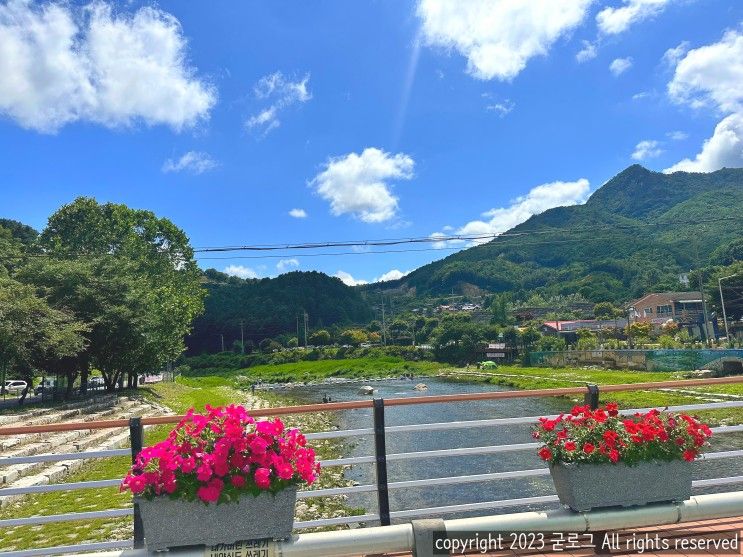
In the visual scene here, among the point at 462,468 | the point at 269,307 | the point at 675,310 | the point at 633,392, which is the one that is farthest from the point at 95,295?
the point at 269,307

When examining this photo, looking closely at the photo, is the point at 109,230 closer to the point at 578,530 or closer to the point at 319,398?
the point at 319,398

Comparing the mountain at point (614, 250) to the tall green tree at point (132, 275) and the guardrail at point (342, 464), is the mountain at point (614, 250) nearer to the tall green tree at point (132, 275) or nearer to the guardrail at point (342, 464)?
the tall green tree at point (132, 275)

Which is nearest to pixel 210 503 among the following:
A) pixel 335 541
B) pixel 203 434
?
pixel 203 434

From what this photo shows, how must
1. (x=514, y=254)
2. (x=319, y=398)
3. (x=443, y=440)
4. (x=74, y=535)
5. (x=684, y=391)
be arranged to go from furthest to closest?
(x=514, y=254) < (x=319, y=398) < (x=684, y=391) < (x=443, y=440) < (x=74, y=535)

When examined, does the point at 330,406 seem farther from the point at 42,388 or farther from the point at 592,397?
the point at 42,388

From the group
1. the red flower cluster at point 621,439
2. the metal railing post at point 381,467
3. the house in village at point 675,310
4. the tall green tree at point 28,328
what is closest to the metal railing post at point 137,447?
the metal railing post at point 381,467

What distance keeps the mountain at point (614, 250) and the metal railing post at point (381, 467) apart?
7748cm

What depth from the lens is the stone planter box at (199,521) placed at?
8.38 ft

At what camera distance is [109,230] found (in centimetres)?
3288

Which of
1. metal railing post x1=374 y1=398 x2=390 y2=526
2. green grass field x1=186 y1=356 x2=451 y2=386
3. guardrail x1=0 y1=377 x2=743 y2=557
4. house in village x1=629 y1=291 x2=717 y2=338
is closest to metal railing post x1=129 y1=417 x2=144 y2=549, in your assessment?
guardrail x1=0 y1=377 x2=743 y2=557

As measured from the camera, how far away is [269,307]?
10400 centimetres

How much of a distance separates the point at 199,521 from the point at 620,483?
2.24 meters

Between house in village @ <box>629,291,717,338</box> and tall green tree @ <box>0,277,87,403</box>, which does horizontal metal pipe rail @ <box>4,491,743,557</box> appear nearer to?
tall green tree @ <box>0,277,87,403</box>

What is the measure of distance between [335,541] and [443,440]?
15.3 meters
